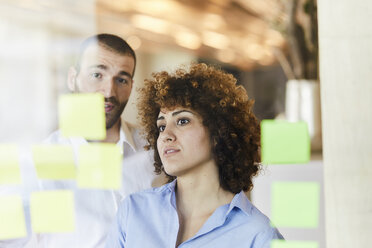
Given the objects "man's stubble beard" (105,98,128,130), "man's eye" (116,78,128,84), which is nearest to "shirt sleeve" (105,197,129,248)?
"man's stubble beard" (105,98,128,130)

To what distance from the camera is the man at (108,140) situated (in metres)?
1.41

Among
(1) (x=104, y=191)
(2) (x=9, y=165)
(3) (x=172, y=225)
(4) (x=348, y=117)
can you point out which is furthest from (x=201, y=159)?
(2) (x=9, y=165)

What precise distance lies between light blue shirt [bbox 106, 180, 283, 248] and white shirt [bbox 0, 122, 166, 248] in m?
0.03

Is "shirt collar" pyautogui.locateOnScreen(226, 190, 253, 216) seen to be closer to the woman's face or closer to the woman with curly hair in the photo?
the woman with curly hair

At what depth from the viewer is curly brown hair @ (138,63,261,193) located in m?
1.34

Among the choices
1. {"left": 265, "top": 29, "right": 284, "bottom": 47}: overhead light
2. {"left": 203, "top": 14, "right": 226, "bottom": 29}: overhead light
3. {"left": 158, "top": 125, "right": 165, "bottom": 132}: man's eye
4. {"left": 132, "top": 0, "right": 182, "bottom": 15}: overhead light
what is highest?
{"left": 132, "top": 0, "right": 182, "bottom": 15}: overhead light

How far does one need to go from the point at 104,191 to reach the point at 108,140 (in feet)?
0.49

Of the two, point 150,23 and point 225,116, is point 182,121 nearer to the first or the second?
point 225,116

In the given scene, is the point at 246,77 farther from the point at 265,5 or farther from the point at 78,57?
the point at 78,57

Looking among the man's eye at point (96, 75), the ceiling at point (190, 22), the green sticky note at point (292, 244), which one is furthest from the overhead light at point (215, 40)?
the green sticky note at point (292, 244)

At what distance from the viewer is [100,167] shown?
1.41 metres

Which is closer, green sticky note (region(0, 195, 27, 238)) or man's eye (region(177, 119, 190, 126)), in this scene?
man's eye (region(177, 119, 190, 126))

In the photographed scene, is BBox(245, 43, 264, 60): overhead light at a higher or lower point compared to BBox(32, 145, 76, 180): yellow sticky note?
higher

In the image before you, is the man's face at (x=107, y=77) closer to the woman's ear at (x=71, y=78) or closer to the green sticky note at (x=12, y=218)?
the woman's ear at (x=71, y=78)
